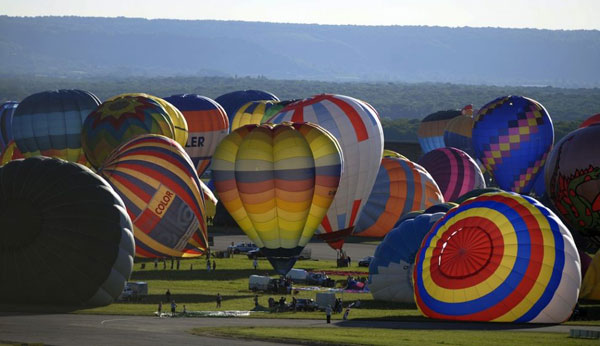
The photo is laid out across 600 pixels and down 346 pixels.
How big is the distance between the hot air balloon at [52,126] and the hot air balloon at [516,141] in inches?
1011

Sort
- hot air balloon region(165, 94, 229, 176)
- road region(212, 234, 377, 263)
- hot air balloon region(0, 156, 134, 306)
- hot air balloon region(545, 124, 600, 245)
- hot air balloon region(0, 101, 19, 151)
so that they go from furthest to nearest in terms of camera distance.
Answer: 1. hot air balloon region(0, 101, 19, 151)
2. hot air balloon region(165, 94, 229, 176)
3. road region(212, 234, 377, 263)
4. hot air balloon region(545, 124, 600, 245)
5. hot air balloon region(0, 156, 134, 306)

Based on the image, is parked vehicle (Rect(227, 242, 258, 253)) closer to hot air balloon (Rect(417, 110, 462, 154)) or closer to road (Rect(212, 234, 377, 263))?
road (Rect(212, 234, 377, 263))

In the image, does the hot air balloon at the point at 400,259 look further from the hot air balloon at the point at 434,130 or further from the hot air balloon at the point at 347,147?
the hot air balloon at the point at 434,130

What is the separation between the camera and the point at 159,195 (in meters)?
54.6

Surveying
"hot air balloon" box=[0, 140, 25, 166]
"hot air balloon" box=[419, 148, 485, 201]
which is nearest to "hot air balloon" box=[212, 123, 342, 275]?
"hot air balloon" box=[419, 148, 485, 201]

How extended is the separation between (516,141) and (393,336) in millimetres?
44943

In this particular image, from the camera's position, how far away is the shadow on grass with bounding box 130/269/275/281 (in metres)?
51.9

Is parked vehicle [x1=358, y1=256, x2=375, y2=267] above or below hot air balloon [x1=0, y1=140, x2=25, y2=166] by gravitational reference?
below

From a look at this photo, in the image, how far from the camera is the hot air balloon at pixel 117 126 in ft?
228

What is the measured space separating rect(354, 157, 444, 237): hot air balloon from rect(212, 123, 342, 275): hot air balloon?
14.9 m

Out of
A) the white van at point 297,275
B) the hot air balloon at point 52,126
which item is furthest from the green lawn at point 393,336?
the hot air balloon at point 52,126

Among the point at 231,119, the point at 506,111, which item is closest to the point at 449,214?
the point at 506,111

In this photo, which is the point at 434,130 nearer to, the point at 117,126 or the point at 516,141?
the point at 516,141

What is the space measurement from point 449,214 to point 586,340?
295 inches
